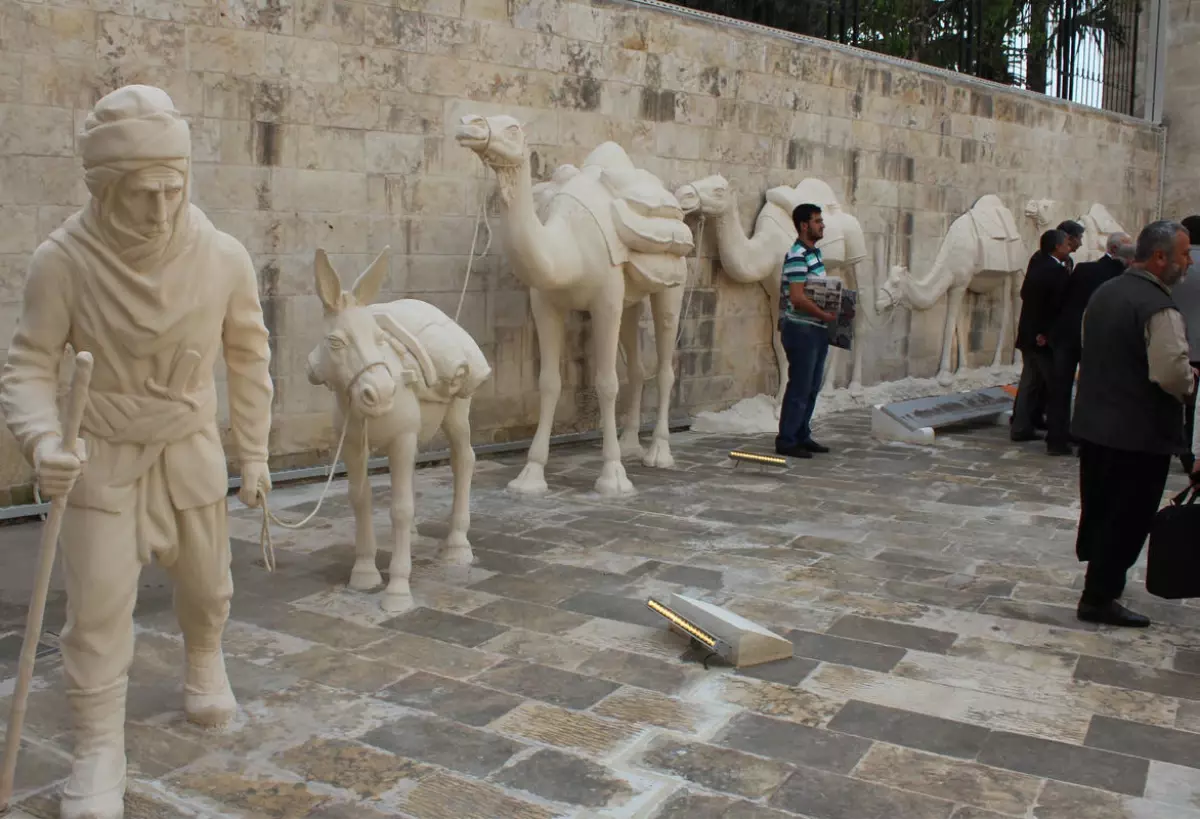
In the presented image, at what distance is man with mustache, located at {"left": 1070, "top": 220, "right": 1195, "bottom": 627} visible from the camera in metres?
4.90

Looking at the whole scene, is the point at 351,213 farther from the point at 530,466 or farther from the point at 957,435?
the point at 957,435

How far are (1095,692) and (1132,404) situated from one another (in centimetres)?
126

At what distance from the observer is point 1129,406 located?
4957 mm

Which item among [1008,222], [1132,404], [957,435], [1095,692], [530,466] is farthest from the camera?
[1008,222]

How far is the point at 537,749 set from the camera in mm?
3729

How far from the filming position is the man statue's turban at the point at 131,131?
3.14m

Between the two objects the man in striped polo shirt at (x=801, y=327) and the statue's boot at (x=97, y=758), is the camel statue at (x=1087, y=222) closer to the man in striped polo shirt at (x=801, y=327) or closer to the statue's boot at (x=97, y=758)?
Result: the man in striped polo shirt at (x=801, y=327)

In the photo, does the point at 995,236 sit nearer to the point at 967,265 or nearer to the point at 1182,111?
the point at 967,265

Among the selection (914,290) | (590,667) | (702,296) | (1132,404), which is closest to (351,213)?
(702,296)

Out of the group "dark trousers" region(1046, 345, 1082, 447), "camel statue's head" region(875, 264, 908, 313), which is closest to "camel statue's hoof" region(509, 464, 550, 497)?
"dark trousers" region(1046, 345, 1082, 447)

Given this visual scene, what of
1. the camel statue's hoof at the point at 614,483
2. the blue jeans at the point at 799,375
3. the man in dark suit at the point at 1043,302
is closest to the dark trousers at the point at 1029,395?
the man in dark suit at the point at 1043,302

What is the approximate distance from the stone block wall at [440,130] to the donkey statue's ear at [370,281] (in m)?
2.53

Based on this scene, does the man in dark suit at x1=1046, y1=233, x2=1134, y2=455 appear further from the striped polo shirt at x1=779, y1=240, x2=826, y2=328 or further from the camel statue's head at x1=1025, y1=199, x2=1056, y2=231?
the camel statue's head at x1=1025, y1=199, x2=1056, y2=231

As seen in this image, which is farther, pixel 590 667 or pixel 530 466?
pixel 530 466
